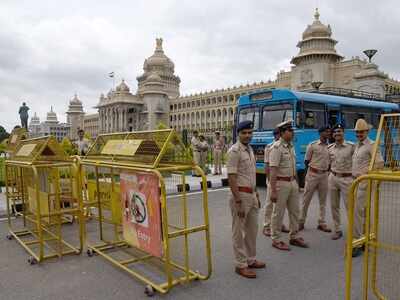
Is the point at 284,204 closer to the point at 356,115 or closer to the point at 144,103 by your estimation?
the point at 356,115

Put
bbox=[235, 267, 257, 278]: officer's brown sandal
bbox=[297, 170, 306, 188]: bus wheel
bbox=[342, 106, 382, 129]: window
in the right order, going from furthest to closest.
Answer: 1. bbox=[342, 106, 382, 129]: window
2. bbox=[297, 170, 306, 188]: bus wheel
3. bbox=[235, 267, 257, 278]: officer's brown sandal

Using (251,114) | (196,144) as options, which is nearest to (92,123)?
(196,144)

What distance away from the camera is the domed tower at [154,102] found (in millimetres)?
79938

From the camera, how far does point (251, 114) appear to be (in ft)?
36.2

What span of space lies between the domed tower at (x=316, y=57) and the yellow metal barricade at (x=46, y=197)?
48.4m

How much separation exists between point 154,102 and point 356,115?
70.6m

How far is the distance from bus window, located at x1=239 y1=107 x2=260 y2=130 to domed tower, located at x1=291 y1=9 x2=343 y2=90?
4169 centimetres

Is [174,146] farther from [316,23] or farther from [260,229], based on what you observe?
[316,23]

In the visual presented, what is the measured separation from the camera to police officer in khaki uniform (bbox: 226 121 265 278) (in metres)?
3.91

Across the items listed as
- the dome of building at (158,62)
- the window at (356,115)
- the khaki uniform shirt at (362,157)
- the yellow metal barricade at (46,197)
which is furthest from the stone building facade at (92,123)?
the khaki uniform shirt at (362,157)

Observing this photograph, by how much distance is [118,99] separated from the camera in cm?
8225

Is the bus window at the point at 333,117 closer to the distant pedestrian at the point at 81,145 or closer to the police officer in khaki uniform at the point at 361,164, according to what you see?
the police officer in khaki uniform at the point at 361,164

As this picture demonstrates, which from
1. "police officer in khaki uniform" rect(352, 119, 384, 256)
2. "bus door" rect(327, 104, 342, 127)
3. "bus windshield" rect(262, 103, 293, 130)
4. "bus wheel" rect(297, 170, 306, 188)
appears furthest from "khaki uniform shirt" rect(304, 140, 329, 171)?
"bus door" rect(327, 104, 342, 127)

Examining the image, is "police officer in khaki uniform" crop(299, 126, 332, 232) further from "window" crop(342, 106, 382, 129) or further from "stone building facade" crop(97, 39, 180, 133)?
"stone building facade" crop(97, 39, 180, 133)
